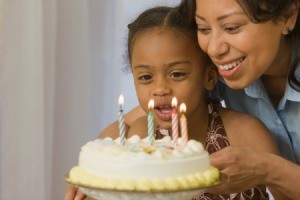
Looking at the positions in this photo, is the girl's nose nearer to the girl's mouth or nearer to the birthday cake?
the girl's mouth

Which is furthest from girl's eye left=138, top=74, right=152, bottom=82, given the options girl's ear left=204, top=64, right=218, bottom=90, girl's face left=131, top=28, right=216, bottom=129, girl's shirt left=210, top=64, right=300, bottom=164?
girl's shirt left=210, top=64, right=300, bottom=164

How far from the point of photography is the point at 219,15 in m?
1.58

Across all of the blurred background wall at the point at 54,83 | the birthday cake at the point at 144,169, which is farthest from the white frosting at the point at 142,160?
Result: the blurred background wall at the point at 54,83

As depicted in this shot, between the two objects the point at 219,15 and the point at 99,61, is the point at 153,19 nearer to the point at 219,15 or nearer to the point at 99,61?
the point at 219,15

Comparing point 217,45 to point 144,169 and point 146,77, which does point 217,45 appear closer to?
point 146,77

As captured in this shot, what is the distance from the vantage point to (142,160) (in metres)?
1.19

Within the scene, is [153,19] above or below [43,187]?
above

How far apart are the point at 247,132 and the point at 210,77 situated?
0.69ft

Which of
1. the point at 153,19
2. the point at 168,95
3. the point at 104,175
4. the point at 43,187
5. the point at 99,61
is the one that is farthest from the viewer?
the point at 99,61

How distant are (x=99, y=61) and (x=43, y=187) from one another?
72 centimetres

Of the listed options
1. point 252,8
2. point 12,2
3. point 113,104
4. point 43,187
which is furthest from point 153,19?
point 113,104

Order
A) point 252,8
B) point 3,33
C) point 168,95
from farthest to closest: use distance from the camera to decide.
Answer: point 3,33 → point 168,95 → point 252,8

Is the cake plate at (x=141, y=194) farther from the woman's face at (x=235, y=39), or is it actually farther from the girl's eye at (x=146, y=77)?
the girl's eye at (x=146, y=77)

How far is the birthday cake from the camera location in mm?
1154
